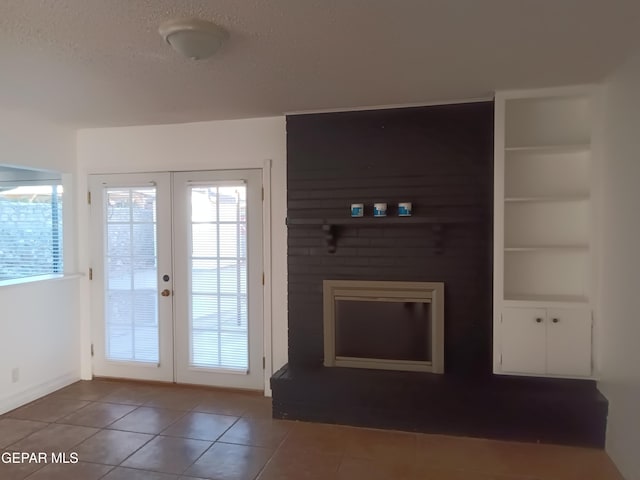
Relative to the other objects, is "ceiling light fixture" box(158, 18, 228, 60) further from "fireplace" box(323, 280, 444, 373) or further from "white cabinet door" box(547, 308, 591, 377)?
"white cabinet door" box(547, 308, 591, 377)

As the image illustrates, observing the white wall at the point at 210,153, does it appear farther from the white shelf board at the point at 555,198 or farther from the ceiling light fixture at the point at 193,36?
the white shelf board at the point at 555,198

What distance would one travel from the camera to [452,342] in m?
3.48

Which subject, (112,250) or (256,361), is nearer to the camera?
(256,361)

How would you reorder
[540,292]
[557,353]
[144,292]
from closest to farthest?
[557,353]
[540,292]
[144,292]

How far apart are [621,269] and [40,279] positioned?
14.3 feet

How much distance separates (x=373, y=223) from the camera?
3504 millimetres

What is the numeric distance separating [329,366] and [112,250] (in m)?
2.30

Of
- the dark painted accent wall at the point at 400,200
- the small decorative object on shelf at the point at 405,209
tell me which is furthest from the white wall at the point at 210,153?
the small decorative object on shelf at the point at 405,209

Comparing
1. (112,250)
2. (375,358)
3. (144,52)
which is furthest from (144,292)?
(144,52)

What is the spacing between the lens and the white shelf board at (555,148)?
3.16m

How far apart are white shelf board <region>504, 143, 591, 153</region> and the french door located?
2.05 m

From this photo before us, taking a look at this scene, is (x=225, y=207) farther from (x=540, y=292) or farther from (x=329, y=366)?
(x=540, y=292)

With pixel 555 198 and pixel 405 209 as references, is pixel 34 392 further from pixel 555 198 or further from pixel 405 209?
pixel 555 198

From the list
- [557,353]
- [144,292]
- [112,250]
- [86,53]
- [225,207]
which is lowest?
[557,353]
